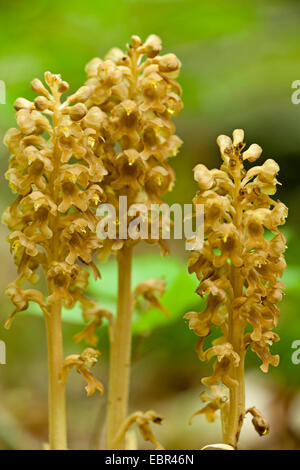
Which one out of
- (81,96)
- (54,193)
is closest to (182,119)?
(81,96)

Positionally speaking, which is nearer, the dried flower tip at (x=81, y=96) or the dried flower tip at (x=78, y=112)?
the dried flower tip at (x=78, y=112)

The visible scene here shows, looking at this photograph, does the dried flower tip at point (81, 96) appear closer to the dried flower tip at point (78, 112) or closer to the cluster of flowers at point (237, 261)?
the dried flower tip at point (78, 112)

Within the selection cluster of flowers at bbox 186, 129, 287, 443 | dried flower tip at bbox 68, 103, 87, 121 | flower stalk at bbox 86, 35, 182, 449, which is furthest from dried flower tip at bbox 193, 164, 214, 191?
dried flower tip at bbox 68, 103, 87, 121

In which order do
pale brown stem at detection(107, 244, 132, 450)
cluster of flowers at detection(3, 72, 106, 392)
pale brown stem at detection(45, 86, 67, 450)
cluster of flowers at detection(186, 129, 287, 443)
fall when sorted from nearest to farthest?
1. cluster of flowers at detection(186, 129, 287, 443)
2. cluster of flowers at detection(3, 72, 106, 392)
3. pale brown stem at detection(45, 86, 67, 450)
4. pale brown stem at detection(107, 244, 132, 450)

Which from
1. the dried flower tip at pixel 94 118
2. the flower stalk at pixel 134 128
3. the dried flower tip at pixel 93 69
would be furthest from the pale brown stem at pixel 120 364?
the dried flower tip at pixel 93 69

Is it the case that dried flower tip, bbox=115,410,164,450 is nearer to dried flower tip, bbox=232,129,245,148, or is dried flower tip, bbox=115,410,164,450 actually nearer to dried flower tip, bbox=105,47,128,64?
dried flower tip, bbox=232,129,245,148
